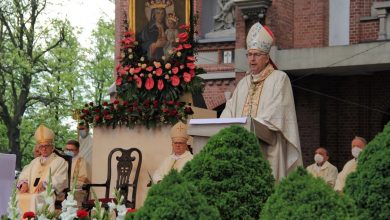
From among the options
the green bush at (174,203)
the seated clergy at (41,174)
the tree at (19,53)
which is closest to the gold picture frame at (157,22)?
the seated clergy at (41,174)

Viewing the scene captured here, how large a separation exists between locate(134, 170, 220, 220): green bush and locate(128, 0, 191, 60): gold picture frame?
31.8 feet

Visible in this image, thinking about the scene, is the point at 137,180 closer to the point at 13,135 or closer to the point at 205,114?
the point at 205,114

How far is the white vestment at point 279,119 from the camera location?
1202 centimetres

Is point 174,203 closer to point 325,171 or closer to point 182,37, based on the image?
point 182,37

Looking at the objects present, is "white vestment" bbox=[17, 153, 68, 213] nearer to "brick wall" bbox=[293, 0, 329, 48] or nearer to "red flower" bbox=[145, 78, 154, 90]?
"red flower" bbox=[145, 78, 154, 90]

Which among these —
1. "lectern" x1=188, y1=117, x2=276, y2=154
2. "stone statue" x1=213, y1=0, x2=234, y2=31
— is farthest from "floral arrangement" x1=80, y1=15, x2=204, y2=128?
"stone statue" x1=213, y1=0, x2=234, y2=31

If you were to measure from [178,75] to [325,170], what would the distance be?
5.07 m

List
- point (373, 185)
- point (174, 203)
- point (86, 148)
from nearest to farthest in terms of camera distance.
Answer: point (174, 203), point (373, 185), point (86, 148)

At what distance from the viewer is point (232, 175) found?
802 centimetres

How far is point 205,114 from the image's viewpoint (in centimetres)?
1566

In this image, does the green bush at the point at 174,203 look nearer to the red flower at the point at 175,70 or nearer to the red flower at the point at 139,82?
the red flower at the point at 175,70

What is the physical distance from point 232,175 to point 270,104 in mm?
4537

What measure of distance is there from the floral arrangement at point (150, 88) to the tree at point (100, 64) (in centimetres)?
2881

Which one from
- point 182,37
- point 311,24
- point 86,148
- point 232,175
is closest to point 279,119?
point 182,37
